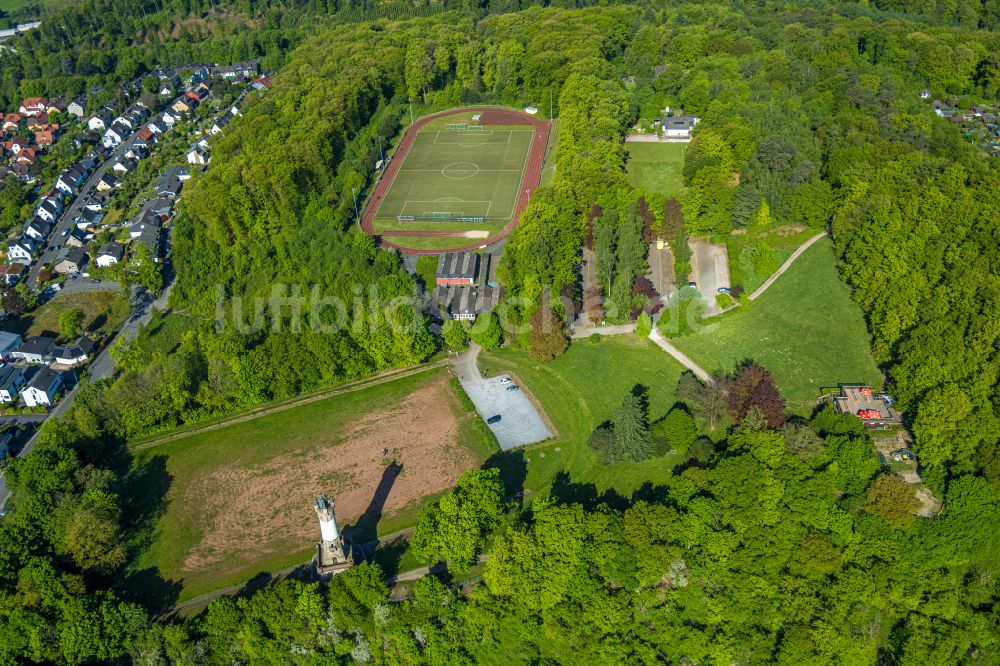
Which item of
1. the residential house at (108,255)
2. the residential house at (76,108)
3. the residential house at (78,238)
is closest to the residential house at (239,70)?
the residential house at (76,108)

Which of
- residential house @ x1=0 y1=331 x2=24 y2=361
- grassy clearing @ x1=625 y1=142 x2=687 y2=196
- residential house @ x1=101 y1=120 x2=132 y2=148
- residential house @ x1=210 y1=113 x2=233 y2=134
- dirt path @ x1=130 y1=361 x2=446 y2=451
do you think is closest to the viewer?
dirt path @ x1=130 y1=361 x2=446 y2=451

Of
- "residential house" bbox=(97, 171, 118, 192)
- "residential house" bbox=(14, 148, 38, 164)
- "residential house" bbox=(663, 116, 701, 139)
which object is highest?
"residential house" bbox=(663, 116, 701, 139)

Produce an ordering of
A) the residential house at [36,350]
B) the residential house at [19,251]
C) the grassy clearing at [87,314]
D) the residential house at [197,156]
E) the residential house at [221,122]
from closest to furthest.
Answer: the residential house at [36,350] → the grassy clearing at [87,314] → the residential house at [19,251] → the residential house at [197,156] → the residential house at [221,122]

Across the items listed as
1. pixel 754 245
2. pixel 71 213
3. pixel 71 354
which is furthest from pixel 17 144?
pixel 754 245

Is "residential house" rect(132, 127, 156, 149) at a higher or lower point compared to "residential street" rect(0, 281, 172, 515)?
higher

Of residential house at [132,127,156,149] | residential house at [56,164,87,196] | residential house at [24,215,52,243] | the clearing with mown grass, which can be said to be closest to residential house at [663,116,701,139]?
the clearing with mown grass

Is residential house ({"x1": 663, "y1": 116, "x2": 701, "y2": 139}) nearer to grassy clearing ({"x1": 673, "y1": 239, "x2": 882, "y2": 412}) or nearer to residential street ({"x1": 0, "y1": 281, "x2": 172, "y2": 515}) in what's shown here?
grassy clearing ({"x1": 673, "y1": 239, "x2": 882, "y2": 412})

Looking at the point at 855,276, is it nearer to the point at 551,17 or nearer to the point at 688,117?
the point at 688,117

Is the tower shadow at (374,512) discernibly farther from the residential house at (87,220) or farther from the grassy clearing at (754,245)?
the residential house at (87,220)
